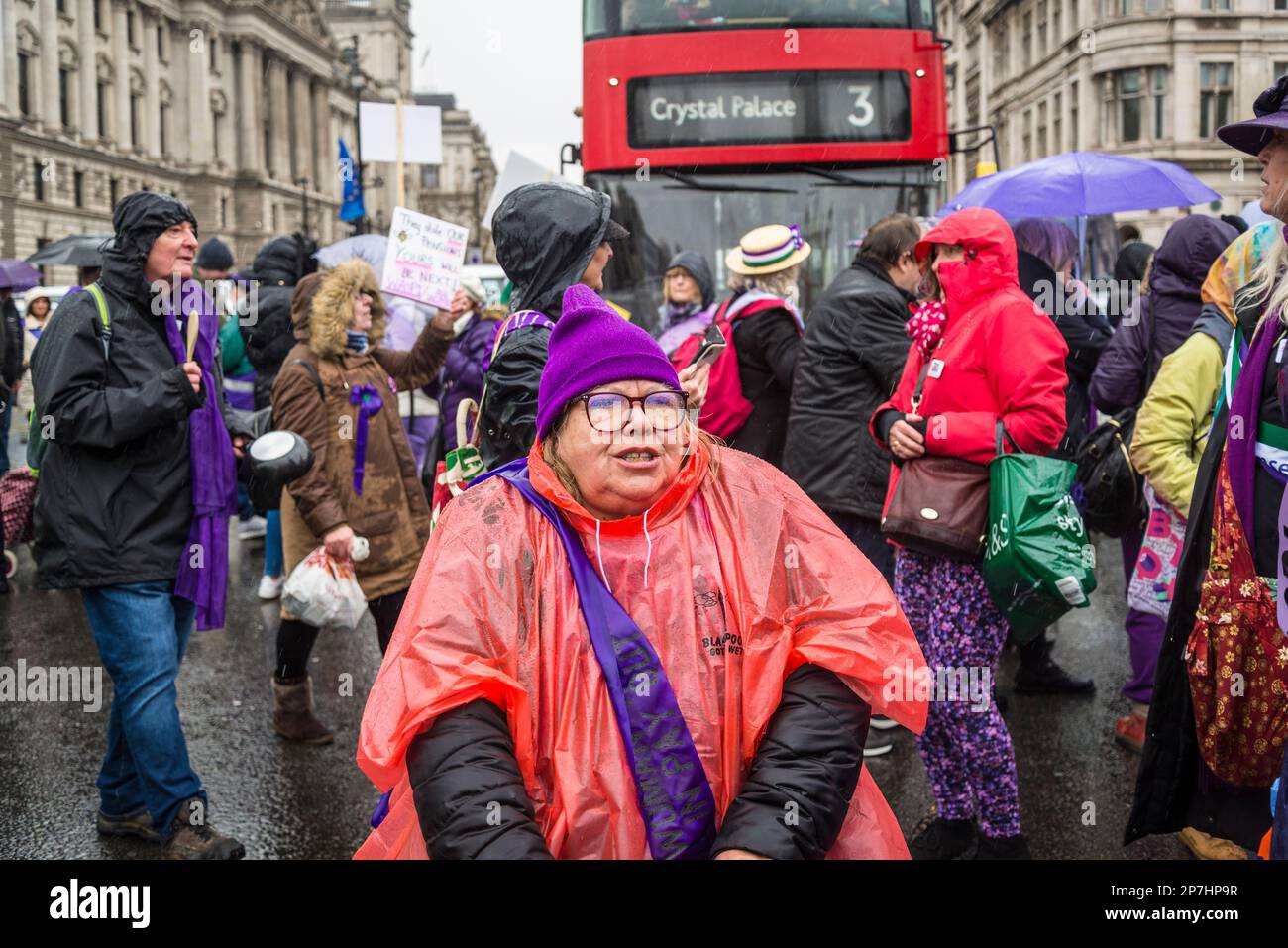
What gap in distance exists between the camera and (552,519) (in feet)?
7.09

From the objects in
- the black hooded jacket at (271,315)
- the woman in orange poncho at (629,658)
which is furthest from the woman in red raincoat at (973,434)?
the black hooded jacket at (271,315)

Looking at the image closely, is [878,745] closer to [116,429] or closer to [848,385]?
[848,385]

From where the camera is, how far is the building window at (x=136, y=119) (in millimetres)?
71062

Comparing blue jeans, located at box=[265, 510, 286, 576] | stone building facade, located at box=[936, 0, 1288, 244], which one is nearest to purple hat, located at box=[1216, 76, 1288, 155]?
blue jeans, located at box=[265, 510, 286, 576]

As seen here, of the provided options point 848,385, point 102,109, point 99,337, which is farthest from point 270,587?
point 102,109

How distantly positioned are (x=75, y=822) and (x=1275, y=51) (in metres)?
45.2

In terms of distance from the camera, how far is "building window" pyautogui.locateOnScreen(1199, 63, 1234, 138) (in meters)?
41.5

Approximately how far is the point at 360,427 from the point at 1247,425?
342 centimetres

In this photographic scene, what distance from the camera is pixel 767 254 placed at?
195 inches

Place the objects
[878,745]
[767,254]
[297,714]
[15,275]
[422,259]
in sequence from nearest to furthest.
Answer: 1. [767,254]
2. [878,745]
3. [297,714]
4. [422,259]
5. [15,275]

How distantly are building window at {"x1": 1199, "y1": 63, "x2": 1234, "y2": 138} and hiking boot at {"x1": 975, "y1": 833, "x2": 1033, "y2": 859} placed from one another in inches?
1712

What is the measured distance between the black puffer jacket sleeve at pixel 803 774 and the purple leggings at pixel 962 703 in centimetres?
158

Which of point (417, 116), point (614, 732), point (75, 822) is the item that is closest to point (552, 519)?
point (614, 732)

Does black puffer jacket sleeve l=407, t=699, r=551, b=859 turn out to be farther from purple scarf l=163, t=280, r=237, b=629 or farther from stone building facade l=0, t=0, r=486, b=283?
stone building facade l=0, t=0, r=486, b=283
